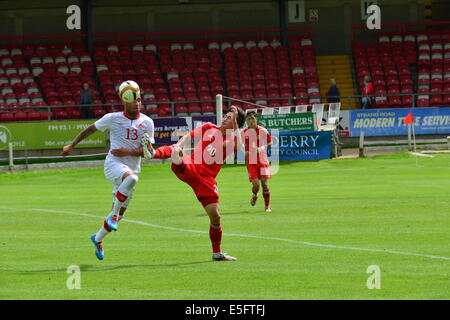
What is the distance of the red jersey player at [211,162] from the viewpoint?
506 inches

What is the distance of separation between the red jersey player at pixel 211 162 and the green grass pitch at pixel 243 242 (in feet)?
1.80

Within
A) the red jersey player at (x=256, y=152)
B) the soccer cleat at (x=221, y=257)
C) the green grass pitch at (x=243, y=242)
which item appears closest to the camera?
the green grass pitch at (x=243, y=242)

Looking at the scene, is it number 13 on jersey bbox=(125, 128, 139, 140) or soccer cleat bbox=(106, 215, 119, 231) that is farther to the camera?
number 13 on jersey bbox=(125, 128, 139, 140)

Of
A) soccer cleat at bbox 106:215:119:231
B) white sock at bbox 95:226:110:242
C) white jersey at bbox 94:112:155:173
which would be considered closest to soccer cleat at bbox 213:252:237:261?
soccer cleat at bbox 106:215:119:231

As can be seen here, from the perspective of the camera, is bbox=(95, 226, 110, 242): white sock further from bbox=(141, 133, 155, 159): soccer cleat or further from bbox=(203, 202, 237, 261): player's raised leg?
bbox=(203, 202, 237, 261): player's raised leg

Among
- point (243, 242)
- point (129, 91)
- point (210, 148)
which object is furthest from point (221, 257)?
point (129, 91)

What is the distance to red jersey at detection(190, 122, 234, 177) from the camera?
1291cm

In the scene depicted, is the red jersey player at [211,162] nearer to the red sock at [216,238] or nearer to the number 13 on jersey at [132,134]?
the red sock at [216,238]

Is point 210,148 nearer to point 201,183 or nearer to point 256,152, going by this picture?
point 201,183

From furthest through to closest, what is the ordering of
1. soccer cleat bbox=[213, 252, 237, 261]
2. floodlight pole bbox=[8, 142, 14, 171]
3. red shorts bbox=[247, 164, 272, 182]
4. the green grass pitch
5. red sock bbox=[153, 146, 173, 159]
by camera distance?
floodlight pole bbox=[8, 142, 14, 171] → red shorts bbox=[247, 164, 272, 182] → soccer cleat bbox=[213, 252, 237, 261] → red sock bbox=[153, 146, 173, 159] → the green grass pitch

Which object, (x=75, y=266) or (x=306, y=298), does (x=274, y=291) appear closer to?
(x=306, y=298)

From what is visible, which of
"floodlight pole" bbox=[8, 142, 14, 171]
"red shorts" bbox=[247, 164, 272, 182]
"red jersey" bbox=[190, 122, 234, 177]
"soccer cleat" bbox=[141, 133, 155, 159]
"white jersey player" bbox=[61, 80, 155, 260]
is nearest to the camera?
"soccer cleat" bbox=[141, 133, 155, 159]

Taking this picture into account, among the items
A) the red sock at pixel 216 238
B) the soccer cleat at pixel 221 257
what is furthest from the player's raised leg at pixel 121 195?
the soccer cleat at pixel 221 257

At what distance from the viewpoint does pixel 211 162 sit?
1298 centimetres
